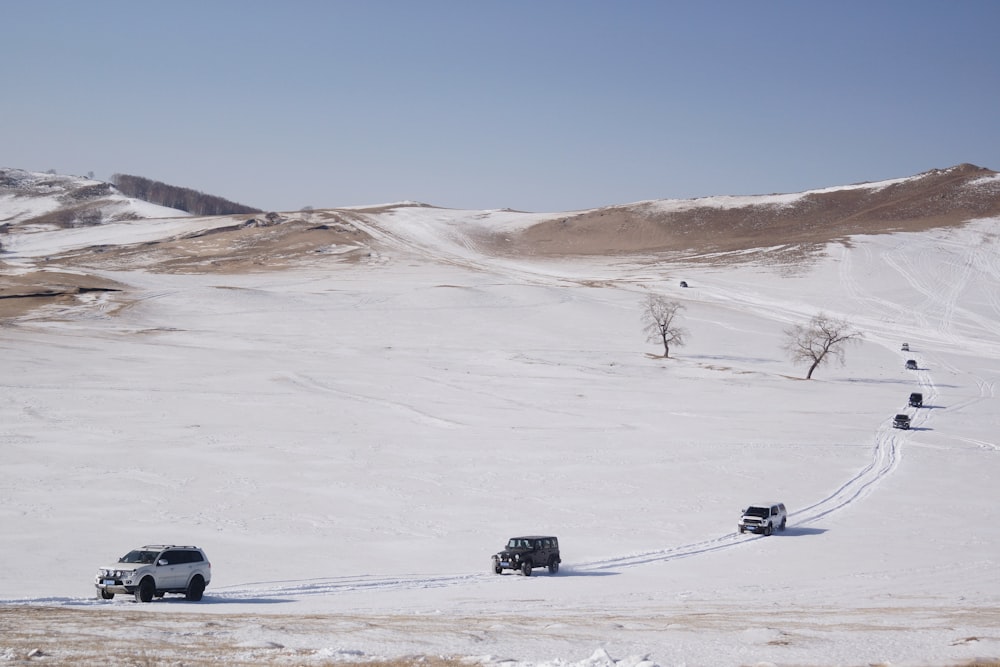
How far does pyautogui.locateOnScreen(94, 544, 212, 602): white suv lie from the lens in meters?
Result: 19.4

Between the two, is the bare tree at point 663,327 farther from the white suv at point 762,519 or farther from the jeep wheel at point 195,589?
the jeep wheel at point 195,589

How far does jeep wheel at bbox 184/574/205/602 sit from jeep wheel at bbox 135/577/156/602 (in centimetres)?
70

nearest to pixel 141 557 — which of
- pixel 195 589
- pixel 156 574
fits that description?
pixel 156 574

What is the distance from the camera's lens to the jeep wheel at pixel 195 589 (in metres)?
20.2

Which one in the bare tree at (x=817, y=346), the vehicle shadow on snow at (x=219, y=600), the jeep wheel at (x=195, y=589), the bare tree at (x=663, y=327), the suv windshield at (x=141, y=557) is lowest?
the vehicle shadow on snow at (x=219, y=600)

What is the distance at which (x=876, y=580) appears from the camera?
24297 mm

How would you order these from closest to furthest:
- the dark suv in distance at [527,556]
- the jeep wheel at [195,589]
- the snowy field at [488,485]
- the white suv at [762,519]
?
the snowy field at [488,485] → the jeep wheel at [195,589] → the dark suv in distance at [527,556] → the white suv at [762,519]

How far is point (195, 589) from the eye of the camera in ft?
66.4

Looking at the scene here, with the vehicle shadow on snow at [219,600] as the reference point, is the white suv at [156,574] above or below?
above

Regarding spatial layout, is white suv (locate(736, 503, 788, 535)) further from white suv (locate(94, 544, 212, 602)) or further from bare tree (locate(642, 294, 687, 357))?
bare tree (locate(642, 294, 687, 357))

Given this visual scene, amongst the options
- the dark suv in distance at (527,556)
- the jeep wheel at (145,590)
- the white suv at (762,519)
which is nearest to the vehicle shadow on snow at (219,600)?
the jeep wheel at (145,590)

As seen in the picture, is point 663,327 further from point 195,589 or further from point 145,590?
point 145,590

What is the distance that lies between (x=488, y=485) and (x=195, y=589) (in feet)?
55.1

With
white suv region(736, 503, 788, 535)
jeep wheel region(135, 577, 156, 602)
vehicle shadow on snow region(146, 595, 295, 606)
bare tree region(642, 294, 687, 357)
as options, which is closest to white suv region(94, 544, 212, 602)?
jeep wheel region(135, 577, 156, 602)
